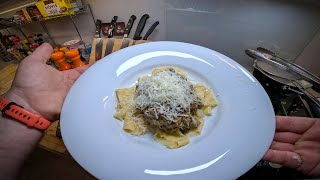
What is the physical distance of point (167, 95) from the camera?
1.05 metres

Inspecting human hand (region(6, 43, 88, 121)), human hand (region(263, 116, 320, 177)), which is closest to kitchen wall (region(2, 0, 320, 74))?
human hand (region(263, 116, 320, 177))

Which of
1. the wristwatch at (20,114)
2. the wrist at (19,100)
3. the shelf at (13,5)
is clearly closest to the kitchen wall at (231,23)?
the shelf at (13,5)

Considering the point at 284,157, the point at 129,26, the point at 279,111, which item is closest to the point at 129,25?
the point at 129,26

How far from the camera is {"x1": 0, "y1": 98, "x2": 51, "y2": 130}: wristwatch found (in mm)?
1052

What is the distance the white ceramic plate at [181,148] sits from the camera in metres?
0.82

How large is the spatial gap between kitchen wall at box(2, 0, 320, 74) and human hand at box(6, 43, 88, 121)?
0.82 metres

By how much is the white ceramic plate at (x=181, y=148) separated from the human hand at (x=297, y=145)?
0.18 meters

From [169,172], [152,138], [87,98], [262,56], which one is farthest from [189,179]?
[262,56]

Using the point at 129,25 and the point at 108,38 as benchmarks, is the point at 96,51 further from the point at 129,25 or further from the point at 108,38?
the point at 129,25

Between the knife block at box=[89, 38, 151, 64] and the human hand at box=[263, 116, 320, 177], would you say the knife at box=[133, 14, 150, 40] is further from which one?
the human hand at box=[263, 116, 320, 177]

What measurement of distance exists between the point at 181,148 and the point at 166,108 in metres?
0.21

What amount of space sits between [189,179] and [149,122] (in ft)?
1.21

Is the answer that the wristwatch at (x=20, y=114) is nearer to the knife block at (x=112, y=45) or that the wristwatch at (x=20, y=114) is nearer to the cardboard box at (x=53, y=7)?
the knife block at (x=112, y=45)

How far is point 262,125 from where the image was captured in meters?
0.90
